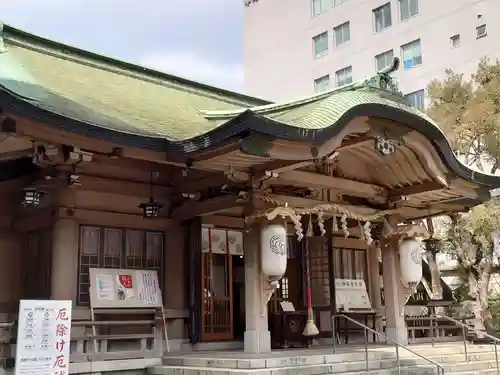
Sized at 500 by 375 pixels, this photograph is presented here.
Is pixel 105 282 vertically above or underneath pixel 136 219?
underneath

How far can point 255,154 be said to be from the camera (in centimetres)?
881

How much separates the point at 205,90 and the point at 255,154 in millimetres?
7283

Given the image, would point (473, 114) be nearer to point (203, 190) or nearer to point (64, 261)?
point (203, 190)

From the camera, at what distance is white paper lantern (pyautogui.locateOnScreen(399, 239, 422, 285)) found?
12602 mm

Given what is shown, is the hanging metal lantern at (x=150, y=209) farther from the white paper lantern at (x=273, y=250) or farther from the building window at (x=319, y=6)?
the building window at (x=319, y=6)

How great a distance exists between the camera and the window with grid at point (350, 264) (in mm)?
14220

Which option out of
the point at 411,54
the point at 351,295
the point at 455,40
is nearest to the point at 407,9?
the point at 411,54

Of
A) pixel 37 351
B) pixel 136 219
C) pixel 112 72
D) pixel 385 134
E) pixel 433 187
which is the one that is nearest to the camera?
pixel 37 351

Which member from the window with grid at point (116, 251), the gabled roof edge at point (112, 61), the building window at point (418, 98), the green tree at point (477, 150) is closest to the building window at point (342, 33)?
the building window at point (418, 98)

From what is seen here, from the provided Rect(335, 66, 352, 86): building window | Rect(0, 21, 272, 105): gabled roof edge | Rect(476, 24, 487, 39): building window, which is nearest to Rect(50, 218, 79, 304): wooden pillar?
Rect(0, 21, 272, 105): gabled roof edge

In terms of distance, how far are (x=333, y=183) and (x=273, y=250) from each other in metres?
2.20

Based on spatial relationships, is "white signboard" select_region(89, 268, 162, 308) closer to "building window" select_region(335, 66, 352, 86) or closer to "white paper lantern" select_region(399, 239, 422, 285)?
"white paper lantern" select_region(399, 239, 422, 285)

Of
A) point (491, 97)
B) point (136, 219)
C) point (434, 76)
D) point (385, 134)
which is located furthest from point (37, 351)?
point (434, 76)

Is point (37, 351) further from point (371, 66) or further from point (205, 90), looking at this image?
point (371, 66)
